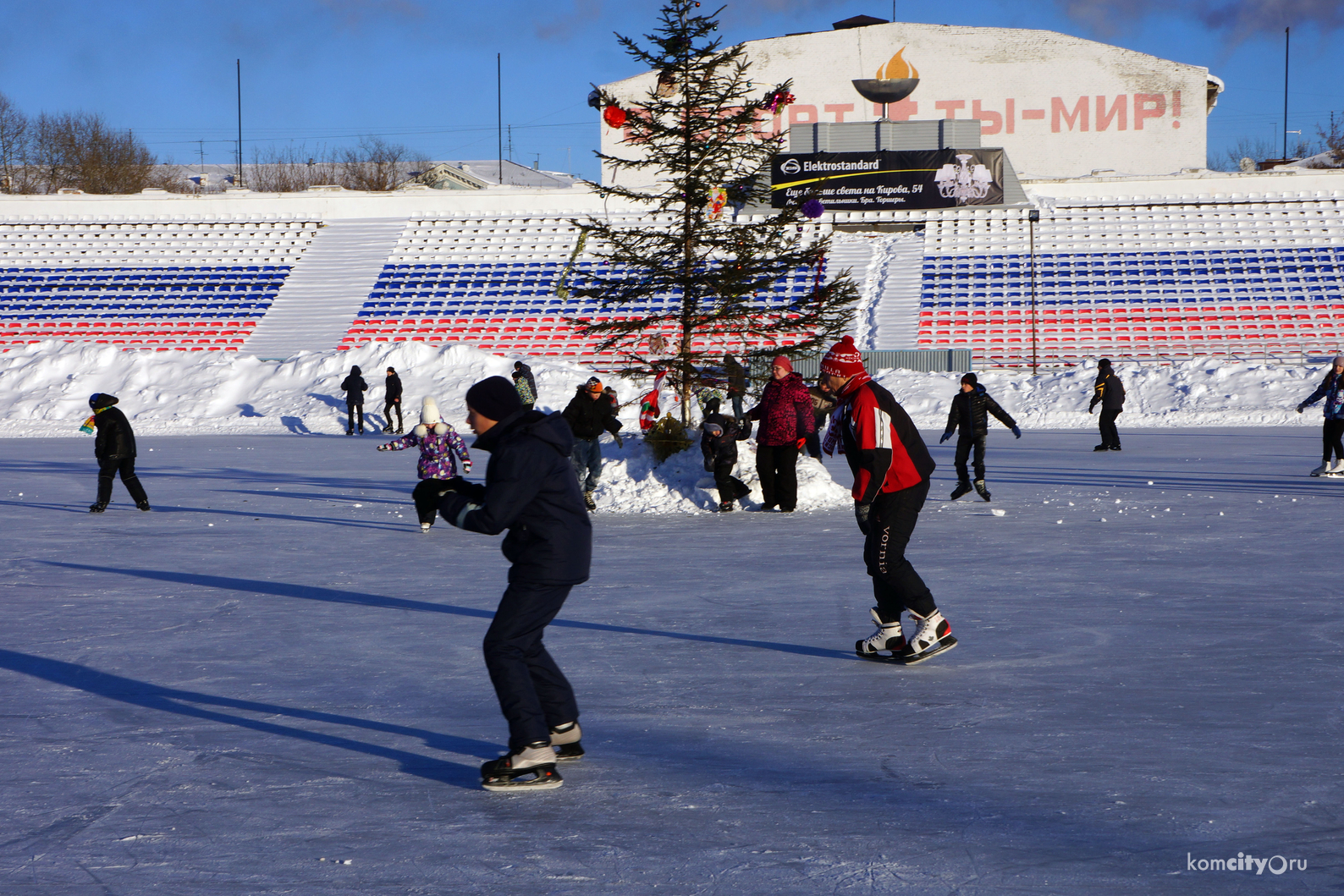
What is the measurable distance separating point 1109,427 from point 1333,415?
4.92 metres

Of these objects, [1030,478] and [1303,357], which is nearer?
[1030,478]

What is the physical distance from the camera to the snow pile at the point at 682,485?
13.5 meters

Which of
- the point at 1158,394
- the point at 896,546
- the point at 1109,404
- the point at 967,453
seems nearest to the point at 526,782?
the point at 896,546

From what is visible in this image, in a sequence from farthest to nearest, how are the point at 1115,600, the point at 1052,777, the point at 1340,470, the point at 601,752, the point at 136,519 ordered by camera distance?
the point at 1340,470, the point at 136,519, the point at 1115,600, the point at 601,752, the point at 1052,777

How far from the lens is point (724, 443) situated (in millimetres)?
13102

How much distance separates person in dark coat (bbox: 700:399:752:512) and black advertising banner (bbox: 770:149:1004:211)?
3320 centimetres

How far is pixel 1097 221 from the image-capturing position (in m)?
45.9

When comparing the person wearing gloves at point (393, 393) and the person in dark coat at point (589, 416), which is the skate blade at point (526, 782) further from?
the person wearing gloves at point (393, 393)

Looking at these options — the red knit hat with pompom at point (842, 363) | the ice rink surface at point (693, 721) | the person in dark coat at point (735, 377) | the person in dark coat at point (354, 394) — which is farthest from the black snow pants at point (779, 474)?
the person in dark coat at point (354, 394)

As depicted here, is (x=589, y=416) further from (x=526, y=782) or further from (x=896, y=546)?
(x=526, y=782)

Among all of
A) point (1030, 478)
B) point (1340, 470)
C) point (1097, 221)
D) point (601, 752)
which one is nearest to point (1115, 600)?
point (601, 752)

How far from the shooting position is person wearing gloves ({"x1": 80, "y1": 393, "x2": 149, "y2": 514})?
13.1 meters

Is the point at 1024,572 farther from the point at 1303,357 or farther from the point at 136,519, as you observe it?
the point at 1303,357

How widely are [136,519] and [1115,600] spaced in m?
9.94
